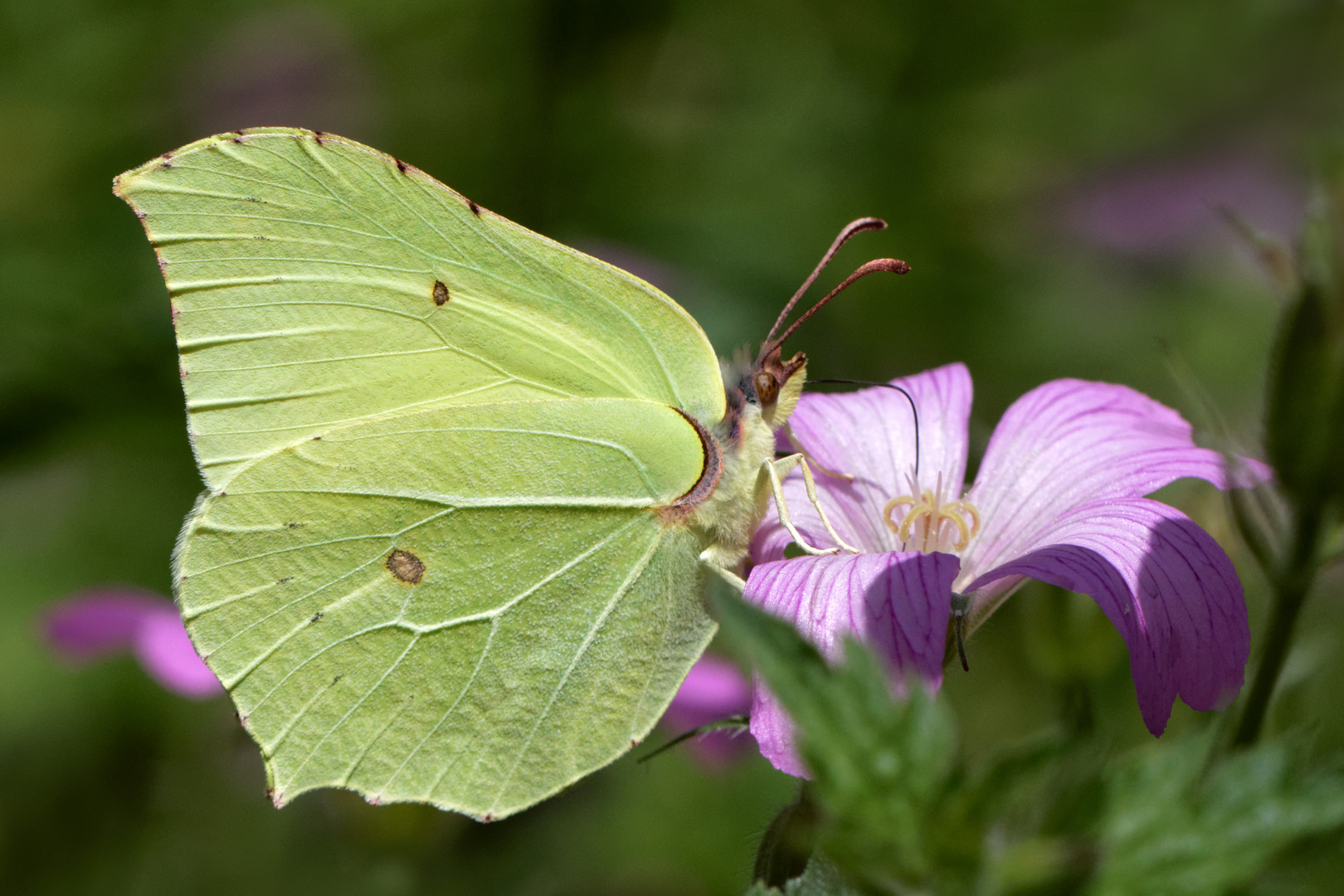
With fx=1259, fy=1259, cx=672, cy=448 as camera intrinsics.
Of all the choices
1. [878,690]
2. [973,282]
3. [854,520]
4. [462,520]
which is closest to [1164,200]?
[973,282]

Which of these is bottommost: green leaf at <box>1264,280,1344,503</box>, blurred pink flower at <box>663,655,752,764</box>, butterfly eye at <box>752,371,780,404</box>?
blurred pink flower at <box>663,655,752,764</box>

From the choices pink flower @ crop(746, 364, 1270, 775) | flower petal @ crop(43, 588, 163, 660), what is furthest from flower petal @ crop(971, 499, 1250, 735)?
flower petal @ crop(43, 588, 163, 660)

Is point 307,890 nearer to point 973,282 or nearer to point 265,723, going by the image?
point 265,723

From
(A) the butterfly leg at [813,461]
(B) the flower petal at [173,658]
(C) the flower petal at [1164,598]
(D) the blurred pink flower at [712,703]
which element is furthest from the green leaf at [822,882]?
(B) the flower petal at [173,658]

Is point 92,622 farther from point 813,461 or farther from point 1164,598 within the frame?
point 1164,598

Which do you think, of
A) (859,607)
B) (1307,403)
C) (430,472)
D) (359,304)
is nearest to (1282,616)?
(1307,403)

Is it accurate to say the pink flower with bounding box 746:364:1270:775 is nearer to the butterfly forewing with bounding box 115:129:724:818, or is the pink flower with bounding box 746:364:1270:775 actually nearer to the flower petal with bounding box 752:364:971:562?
the flower petal with bounding box 752:364:971:562
